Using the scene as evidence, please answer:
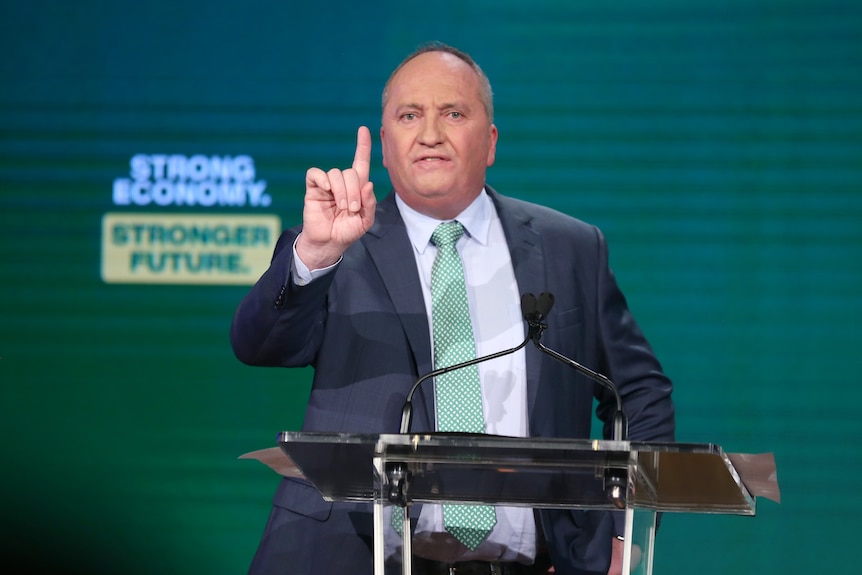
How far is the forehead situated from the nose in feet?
0.20

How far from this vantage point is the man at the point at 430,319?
239 cm

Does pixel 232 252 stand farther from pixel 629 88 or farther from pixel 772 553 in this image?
pixel 772 553

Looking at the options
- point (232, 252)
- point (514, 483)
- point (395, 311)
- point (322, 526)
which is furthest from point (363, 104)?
point (514, 483)

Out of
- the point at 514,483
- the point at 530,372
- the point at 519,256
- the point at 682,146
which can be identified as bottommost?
the point at 514,483

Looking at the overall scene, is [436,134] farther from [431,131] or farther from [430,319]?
[430,319]

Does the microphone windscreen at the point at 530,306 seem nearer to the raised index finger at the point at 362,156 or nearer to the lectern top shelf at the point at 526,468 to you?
the lectern top shelf at the point at 526,468

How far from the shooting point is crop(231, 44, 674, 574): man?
2393mm

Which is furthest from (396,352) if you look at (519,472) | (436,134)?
(519,472)

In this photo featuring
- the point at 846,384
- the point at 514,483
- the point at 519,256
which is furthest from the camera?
the point at 846,384

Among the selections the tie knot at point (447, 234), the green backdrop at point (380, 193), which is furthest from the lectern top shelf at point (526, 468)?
the green backdrop at point (380, 193)

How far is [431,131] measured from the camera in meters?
2.82

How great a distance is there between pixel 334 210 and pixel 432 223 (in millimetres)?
596

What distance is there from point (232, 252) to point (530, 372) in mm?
1570

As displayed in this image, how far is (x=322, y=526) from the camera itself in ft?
8.22
